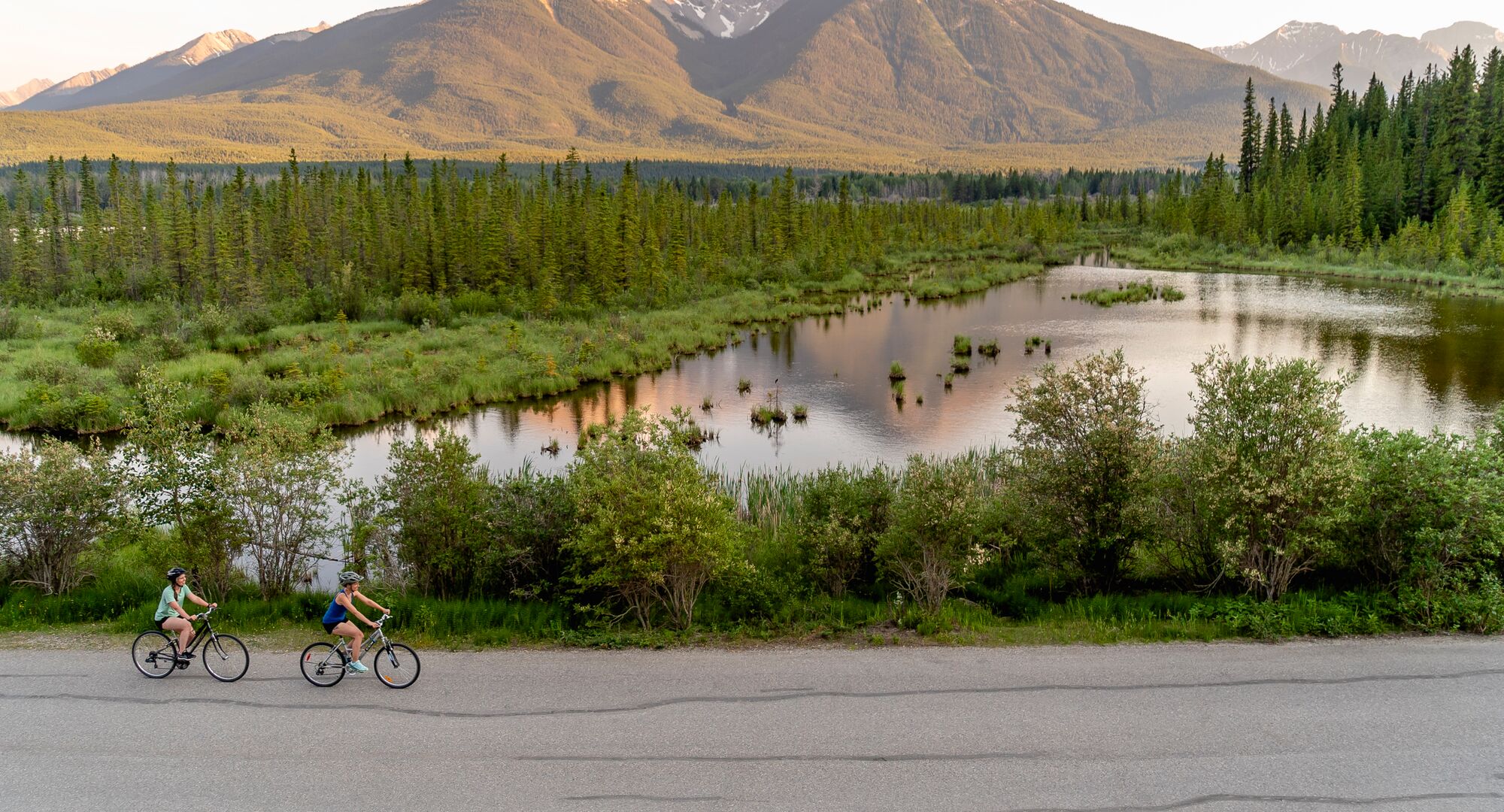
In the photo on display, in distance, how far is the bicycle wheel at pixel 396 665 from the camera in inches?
438

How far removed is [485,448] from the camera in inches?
1249

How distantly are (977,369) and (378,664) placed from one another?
123ft

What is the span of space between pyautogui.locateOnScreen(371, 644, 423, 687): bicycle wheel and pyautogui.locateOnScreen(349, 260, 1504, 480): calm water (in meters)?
17.1

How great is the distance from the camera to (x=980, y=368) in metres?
45.1

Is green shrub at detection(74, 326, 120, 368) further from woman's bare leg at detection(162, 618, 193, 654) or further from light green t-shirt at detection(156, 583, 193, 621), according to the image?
woman's bare leg at detection(162, 618, 193, 654)

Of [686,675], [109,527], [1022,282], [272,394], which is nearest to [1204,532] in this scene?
[686,675]

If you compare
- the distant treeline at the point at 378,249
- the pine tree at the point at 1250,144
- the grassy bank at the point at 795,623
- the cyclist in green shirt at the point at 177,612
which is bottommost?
the grassy bank at the point at 795,623

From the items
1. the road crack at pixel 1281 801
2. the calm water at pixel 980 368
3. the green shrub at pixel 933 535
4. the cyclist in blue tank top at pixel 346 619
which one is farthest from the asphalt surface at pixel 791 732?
the calm water at pixel 980 368

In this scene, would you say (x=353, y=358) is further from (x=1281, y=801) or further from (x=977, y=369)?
(x=1281, y=801)

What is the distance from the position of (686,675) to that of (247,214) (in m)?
77.6

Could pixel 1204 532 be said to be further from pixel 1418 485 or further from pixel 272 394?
pixel 272 394

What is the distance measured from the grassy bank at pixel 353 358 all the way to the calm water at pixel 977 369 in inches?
68.8

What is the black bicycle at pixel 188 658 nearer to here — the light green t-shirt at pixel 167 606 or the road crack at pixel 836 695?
the light green t-shirt at pixel 167 606

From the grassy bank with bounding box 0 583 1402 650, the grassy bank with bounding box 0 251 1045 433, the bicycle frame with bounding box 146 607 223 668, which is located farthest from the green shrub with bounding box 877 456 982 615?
the grassy bank with bounding box 0 251 1045 433
